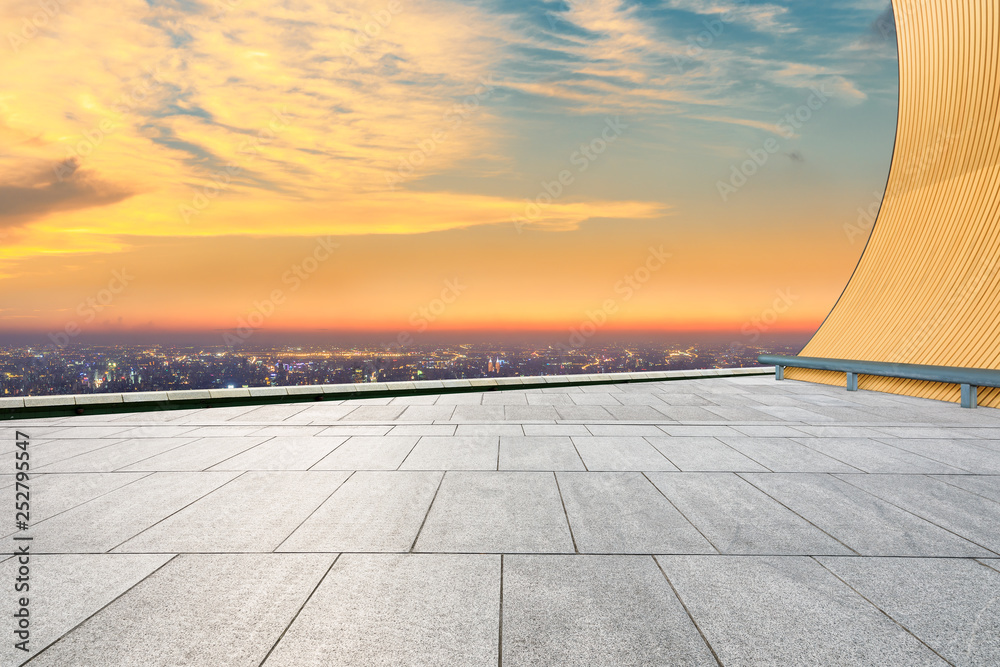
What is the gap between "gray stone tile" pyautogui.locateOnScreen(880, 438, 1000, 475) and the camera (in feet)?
20.1

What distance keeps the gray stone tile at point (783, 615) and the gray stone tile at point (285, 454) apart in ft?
14.8

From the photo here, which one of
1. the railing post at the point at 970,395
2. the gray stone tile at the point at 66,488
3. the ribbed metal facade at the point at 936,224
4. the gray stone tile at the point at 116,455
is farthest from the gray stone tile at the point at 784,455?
the gray stone tile at the point at 116,455

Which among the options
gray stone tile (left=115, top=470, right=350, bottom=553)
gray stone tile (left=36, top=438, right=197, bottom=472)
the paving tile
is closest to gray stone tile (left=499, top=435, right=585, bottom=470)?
the paving tile

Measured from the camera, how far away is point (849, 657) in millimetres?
2654

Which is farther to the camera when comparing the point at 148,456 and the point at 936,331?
the point at 936,331

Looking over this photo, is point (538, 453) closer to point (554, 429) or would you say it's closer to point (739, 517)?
point (554, 429)

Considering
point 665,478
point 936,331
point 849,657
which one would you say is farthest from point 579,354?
point 849,657

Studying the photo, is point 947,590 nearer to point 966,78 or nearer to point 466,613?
point 466,613

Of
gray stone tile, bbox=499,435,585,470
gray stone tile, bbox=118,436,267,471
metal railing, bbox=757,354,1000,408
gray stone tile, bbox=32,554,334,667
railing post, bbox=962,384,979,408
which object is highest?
metal railing, bbox=757,354,1000,408

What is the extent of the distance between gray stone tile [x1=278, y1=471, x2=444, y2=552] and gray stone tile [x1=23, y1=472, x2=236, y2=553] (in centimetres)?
139

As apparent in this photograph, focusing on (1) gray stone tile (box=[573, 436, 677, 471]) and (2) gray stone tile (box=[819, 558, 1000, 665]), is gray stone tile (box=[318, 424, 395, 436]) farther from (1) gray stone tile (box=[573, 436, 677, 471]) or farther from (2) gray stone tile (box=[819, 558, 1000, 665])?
(2) gray stone tile (box=[819, 558, 1000, 665])

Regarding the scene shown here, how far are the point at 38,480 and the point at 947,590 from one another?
8.22 meters

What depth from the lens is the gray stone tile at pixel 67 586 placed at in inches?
113

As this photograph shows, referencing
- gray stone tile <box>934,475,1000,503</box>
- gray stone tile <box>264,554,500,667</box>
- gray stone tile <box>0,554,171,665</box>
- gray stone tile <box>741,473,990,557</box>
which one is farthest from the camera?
gray stone tile <box>934,475,1000,503</box>
